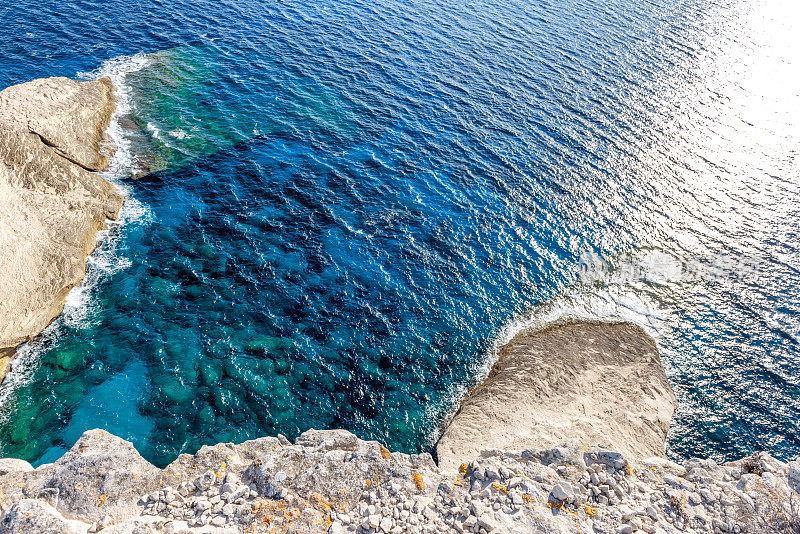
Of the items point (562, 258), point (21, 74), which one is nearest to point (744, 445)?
point (562, 258)

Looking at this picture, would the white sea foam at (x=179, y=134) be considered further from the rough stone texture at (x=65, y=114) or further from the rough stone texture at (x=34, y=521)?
the rough stone texture at (x=34, y=521)

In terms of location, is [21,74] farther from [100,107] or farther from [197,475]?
[197,475]

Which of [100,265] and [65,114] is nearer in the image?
[100,265]

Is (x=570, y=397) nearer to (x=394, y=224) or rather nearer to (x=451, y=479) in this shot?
(x=451, y=479)

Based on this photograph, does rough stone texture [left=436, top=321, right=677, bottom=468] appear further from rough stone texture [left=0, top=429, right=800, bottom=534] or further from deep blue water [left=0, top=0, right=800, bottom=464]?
rough stone texture [left=0, top=429, right=800, bottom=534]

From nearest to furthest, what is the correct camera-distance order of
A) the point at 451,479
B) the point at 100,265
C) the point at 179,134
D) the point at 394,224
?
the point at 451,479 < the point at 100,265 < the point at 394,224 < the point at 179,134

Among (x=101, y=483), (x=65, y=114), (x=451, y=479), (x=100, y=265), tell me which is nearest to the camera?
(x=101, y=483)

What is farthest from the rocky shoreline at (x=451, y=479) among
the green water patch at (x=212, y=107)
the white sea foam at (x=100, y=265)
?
the green water patch at (x=212, y=107)

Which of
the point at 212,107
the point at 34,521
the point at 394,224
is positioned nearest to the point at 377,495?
the point at 34,521

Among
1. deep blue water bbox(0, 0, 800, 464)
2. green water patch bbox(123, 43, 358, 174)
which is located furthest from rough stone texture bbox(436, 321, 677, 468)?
green water patch bbox(123, 43, 358, 174)
